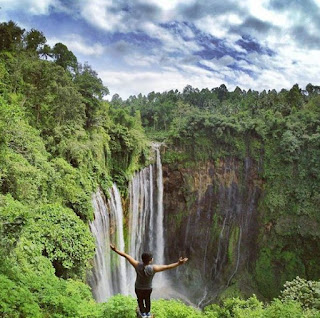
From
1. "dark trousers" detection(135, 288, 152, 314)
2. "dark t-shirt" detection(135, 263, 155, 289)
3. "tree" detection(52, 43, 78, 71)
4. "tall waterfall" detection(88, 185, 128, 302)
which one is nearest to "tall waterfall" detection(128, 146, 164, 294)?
"tall waterfall" detection(88, 185, 128, 302)

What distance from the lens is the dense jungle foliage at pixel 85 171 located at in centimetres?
530

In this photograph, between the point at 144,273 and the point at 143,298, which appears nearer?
the point at 144,273

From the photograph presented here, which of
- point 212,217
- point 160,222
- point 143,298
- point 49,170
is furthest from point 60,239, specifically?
point 212,217

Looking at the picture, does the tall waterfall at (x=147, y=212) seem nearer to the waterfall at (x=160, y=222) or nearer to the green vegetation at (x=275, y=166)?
the waterfall at (x=160, y=222)

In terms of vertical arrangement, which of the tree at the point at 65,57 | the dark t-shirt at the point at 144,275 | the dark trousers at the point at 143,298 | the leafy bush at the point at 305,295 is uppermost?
the tree at the point at 65,57

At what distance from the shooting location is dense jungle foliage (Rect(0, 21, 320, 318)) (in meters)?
5.30

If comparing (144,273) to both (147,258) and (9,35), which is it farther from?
(9,35)

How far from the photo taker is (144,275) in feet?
12.7

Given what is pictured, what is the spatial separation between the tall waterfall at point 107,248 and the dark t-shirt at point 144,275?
6736 millimetres

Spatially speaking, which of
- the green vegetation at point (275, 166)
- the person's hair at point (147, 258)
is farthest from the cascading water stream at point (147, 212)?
the person's hair at point (147, 258)

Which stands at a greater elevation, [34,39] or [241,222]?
[34,39]

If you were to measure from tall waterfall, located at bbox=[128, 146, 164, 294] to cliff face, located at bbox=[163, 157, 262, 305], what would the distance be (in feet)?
3.09

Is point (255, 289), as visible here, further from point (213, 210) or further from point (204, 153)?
point (204, 153)

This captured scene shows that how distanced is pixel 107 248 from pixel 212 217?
10388 millimetres
